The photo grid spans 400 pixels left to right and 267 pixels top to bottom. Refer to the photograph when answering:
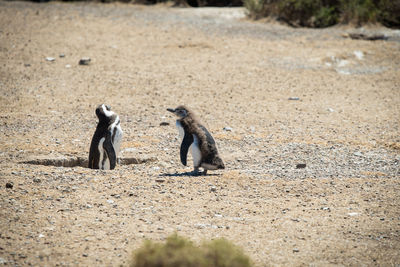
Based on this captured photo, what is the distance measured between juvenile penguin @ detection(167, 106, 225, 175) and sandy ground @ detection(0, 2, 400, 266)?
0.68 ft

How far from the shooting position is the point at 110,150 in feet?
23.2

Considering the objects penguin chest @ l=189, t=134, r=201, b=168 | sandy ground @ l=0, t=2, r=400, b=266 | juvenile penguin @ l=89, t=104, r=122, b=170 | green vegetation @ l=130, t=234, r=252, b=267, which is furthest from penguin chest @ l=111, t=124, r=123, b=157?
green vegetation @ l=130, t=234, r=252, b=267

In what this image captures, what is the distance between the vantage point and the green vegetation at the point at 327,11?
16484 millimetres

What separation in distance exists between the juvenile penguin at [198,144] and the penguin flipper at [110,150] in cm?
100

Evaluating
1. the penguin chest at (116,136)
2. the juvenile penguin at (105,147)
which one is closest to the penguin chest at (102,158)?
the juvenile penguin at (105,147)

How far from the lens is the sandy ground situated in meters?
4.93

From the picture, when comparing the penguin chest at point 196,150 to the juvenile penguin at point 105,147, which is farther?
the juvenile penguin at point 105,147

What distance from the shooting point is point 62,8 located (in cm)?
1762

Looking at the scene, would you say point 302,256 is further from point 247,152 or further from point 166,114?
point 166,114

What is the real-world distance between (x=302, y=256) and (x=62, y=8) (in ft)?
50.0

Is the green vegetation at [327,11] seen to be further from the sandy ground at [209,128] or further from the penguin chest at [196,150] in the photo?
the penguin chest at [196,150]

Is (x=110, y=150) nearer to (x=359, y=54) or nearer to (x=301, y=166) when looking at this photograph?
(x=301, y=166)

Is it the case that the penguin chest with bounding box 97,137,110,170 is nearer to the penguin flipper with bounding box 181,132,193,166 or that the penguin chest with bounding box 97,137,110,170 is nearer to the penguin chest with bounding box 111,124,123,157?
the penguin chest with bounding box 111,124,123,157

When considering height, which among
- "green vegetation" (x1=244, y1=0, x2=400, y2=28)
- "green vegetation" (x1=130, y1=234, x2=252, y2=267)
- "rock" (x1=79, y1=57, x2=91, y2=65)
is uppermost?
"green vegetation" (x1=244, y1=0, x2=400, y2=28)
